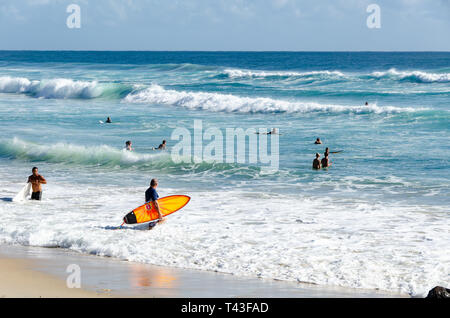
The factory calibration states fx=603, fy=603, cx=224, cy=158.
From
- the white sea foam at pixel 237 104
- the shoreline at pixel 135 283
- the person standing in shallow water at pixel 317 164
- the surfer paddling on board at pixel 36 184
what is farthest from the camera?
the white sea foam at pixel 237 104

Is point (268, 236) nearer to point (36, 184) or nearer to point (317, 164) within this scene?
point (36, 184)

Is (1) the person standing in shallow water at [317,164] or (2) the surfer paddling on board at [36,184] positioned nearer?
(2) the surfer paddling on board at [36,184]

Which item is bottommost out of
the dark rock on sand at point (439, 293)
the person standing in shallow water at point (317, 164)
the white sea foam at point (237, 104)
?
the dark rock on sand at point (439, 293)

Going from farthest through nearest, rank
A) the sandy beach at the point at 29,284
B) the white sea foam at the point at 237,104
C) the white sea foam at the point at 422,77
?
1. the white sea foam at the point at 422,77
2. the white sea foam at the point at 237,104
3. the sandy beach at the point at 29,284

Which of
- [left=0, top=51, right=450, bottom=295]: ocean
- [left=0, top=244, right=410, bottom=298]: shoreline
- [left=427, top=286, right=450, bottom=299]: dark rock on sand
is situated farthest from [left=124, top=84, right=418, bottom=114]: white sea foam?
[left=427, top=286, right=450, bottom=299]: dark rock on sand

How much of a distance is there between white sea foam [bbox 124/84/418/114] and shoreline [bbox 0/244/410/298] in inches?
1067

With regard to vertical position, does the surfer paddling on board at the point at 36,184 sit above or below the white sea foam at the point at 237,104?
below

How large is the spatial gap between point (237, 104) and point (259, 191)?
77.9ft

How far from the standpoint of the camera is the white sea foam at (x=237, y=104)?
120 ft

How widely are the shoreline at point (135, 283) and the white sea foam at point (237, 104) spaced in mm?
27095

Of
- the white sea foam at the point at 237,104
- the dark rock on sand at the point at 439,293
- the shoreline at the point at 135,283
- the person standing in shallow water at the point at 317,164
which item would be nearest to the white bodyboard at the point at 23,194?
the shoreline at the point at 135,283

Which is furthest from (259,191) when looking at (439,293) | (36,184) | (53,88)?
(53,88)

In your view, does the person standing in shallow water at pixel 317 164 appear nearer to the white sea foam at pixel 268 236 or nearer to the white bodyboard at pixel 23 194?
the white sea foam at pixel 268 236

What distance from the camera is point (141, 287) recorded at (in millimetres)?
9328
